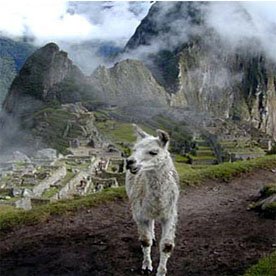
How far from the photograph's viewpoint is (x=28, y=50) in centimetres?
13012

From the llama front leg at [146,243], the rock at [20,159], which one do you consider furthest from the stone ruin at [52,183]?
the llama front leg at [146,243]

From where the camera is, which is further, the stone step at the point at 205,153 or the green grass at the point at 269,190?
the stone step at the point at 205,153

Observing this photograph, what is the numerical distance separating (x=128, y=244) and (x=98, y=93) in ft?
326

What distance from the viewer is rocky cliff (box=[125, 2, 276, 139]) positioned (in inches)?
5507

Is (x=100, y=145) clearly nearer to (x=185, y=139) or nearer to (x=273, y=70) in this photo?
(x=185, y=139)

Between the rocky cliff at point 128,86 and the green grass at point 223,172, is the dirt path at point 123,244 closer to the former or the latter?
the green grass at point 223,172

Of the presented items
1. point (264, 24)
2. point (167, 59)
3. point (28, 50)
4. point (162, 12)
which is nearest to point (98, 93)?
point (28, 50)

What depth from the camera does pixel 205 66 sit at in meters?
146

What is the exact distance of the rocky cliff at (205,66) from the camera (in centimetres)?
13988

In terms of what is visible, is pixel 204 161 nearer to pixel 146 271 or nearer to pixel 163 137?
pixel 146 271

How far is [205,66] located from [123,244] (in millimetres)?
143909

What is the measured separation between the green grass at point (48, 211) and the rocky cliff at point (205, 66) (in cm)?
12649

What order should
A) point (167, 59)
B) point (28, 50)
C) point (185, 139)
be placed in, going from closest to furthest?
point (185, 139)
point (28, 50)
point (167, 59)

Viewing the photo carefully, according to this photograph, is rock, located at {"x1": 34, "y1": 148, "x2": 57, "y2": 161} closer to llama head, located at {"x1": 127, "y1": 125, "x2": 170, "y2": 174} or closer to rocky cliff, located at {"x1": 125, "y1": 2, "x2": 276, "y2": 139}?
llama head, located at {"x1": 127, "y1": 125, "x2": 170, "y2": 174}
